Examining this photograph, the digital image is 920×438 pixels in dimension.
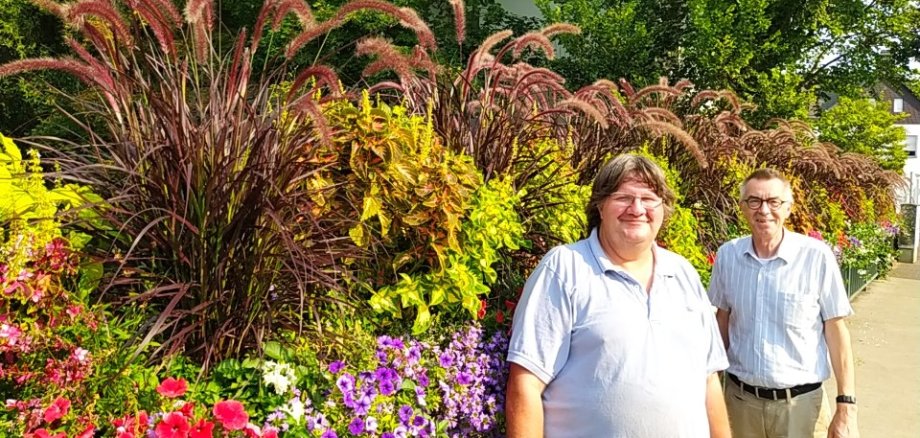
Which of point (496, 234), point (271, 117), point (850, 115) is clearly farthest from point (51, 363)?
point (850, 115)

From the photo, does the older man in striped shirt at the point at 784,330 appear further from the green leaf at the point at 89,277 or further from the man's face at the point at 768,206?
the green leaf at the point at 89,277

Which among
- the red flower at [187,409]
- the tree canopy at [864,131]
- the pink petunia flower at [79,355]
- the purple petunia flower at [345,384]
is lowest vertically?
the tree canopy at [864,131]

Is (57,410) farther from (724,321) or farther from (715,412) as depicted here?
(724,321)

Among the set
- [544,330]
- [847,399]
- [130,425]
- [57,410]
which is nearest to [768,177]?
[847,399]

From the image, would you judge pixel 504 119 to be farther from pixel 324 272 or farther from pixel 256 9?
pixel 256 9

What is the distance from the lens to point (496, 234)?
2.74m

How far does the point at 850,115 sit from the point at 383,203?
19.7 m

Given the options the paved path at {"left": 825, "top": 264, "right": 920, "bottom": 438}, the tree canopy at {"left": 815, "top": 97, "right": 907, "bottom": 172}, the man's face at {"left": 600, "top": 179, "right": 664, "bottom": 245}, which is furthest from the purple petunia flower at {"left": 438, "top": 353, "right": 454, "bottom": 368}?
Answer: the tree canopy at {"left": 815, "top": 97, "right": 907, "bottom": 172}

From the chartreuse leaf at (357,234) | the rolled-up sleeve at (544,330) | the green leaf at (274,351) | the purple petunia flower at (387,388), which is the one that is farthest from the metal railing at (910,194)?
the green leaf at (274,351)

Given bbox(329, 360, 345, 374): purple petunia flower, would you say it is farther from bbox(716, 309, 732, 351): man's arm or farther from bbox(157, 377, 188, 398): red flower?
bbox(716, 309, 732, 351): man's arm

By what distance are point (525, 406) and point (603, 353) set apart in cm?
29

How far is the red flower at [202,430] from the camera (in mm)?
1689

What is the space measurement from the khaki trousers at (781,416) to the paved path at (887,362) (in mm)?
2118

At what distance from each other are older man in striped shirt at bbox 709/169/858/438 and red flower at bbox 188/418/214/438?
2309mm
